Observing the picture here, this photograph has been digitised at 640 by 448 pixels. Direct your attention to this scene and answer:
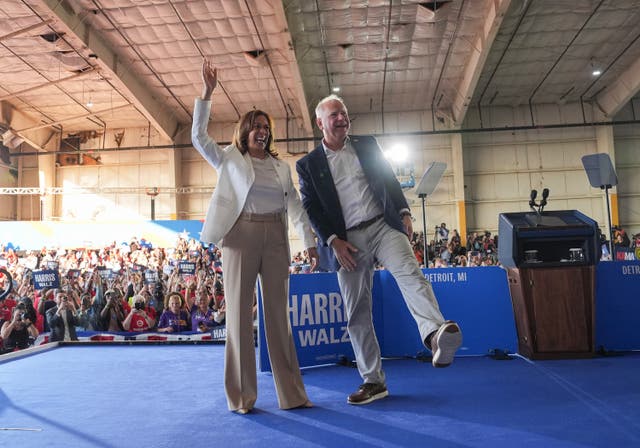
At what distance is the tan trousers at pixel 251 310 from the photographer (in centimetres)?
214

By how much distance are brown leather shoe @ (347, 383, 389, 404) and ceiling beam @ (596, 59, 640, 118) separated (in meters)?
14.2

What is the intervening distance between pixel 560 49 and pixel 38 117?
16.0 m

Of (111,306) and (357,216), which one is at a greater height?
(357,216)

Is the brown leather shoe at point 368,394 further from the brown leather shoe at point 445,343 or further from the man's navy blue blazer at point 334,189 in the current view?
the man's navy blue blazer at point 334,189

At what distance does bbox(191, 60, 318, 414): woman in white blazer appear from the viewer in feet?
7.04

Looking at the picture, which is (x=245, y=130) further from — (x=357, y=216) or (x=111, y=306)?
(x=111, y=306)

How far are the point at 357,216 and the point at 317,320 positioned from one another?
1.27 metres

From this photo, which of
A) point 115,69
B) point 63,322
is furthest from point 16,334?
point 115,69

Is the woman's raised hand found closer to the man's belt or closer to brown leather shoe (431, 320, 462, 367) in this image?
the man's belt

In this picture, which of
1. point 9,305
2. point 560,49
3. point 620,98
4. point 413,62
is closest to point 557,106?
point 620,98

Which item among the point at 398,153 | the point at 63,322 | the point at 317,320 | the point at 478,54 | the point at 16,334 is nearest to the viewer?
the point at 317,320

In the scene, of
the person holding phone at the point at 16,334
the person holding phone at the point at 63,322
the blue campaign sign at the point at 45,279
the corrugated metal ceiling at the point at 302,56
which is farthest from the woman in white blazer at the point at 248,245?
the corrugated metal ceiling at the point at 302,56

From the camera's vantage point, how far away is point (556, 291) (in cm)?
316

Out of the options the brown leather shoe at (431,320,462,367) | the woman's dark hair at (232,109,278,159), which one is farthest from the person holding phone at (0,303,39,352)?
the brown leather shoe at (431,320,462,367)
